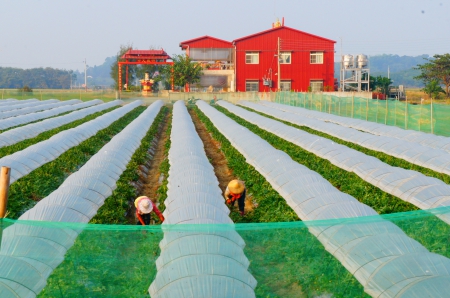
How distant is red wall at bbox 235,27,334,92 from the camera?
5147 centimetres

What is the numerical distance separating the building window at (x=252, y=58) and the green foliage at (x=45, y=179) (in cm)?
3412

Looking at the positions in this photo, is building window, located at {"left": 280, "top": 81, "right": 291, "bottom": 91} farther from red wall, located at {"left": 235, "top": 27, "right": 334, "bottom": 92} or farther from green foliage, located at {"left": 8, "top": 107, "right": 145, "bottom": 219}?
green foliage, located at {"left": 8, "top": 107, "right": 145, "bottom": 219}

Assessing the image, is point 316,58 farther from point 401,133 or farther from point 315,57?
point 401,133

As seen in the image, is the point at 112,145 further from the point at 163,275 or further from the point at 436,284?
the point at 436,284

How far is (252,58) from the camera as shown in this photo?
52.2 meters

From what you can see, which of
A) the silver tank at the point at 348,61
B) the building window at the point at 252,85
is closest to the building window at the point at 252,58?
the building window at the point at 252,85

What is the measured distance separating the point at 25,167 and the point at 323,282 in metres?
9.69

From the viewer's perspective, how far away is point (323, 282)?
20.1ft

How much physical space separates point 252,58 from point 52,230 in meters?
47.1

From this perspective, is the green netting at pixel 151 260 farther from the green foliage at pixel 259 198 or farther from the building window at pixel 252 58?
the building window at pixel 252 58

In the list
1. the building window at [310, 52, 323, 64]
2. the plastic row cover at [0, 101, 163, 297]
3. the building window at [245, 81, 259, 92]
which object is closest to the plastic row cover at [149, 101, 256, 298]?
the plastic row cover at [0, 101, 163, 297]

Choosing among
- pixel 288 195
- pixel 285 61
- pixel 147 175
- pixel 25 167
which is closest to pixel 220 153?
pixel 147 175

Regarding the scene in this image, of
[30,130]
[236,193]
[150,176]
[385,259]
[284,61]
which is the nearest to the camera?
[385,259]

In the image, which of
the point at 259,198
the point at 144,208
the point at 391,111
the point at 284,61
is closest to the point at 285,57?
the point at 284,61
